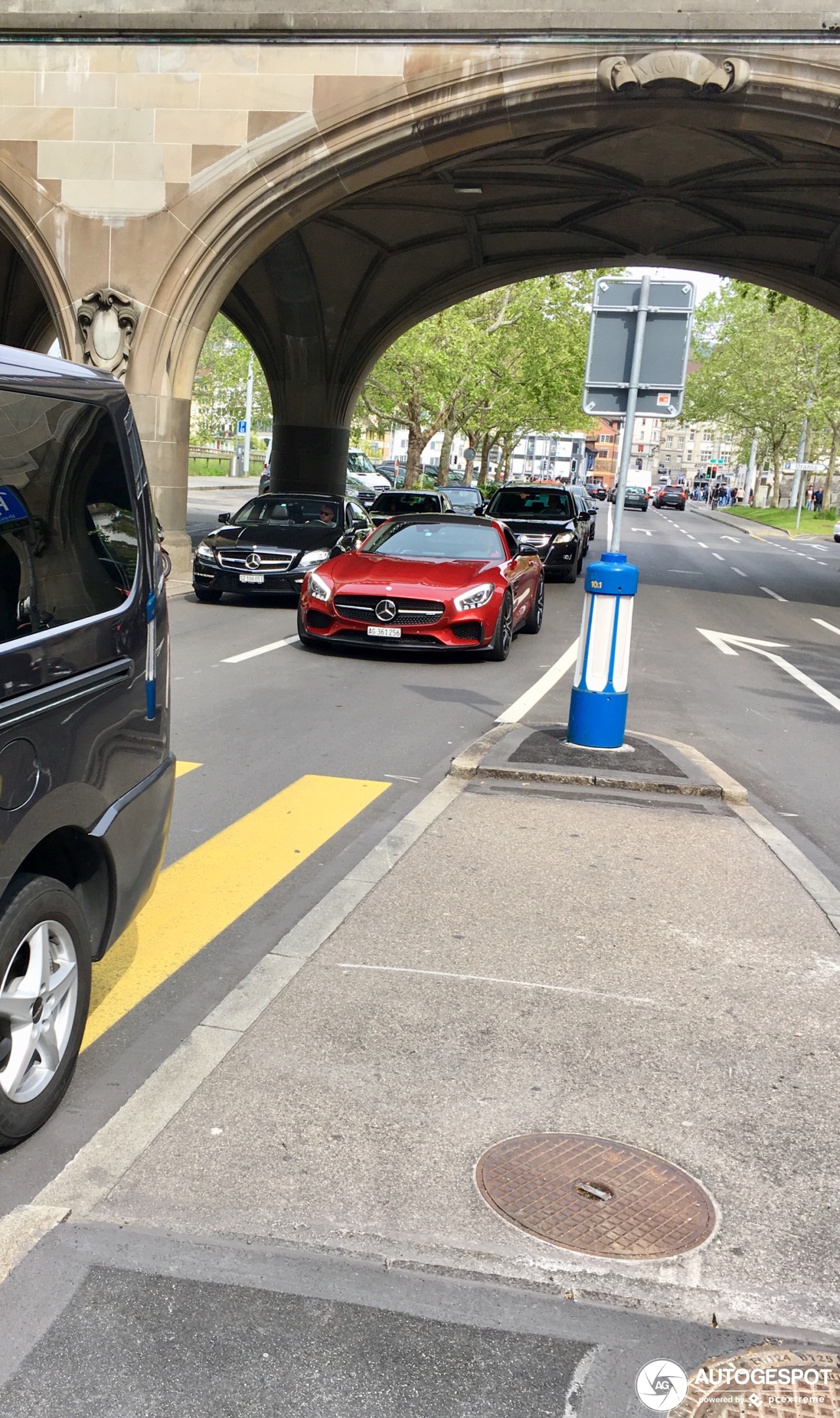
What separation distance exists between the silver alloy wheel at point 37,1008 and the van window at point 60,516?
0.82m

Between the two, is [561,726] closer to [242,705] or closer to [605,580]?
[605,580]

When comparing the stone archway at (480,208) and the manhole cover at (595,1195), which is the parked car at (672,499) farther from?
the manhole cover at (595,1195)

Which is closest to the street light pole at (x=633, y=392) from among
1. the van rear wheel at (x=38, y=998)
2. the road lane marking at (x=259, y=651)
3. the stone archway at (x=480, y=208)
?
the road lane marking at (x=259, y=651)

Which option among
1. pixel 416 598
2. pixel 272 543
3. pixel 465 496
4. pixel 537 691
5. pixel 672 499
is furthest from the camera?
pixel 672 499

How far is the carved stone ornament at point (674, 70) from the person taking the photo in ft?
58.1

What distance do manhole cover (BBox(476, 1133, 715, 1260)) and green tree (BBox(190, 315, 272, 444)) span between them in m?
56.2

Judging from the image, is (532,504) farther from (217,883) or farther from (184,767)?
(217,883)

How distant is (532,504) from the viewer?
26.0 meters

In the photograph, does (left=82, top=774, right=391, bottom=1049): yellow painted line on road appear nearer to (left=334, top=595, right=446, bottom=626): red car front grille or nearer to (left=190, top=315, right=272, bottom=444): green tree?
(left=334, top=595, right=446, bottom=626): red car front grille

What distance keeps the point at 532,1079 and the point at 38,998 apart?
153 cm

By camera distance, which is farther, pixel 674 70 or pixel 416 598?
pixel 674 70

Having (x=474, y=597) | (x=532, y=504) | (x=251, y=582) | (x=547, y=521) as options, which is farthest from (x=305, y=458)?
(x=474, y=597)

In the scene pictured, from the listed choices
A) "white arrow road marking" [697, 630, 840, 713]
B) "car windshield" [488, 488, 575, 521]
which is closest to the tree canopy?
"car windshield" [488, 488, 575, 521]

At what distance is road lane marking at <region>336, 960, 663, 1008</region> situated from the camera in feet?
15.3
